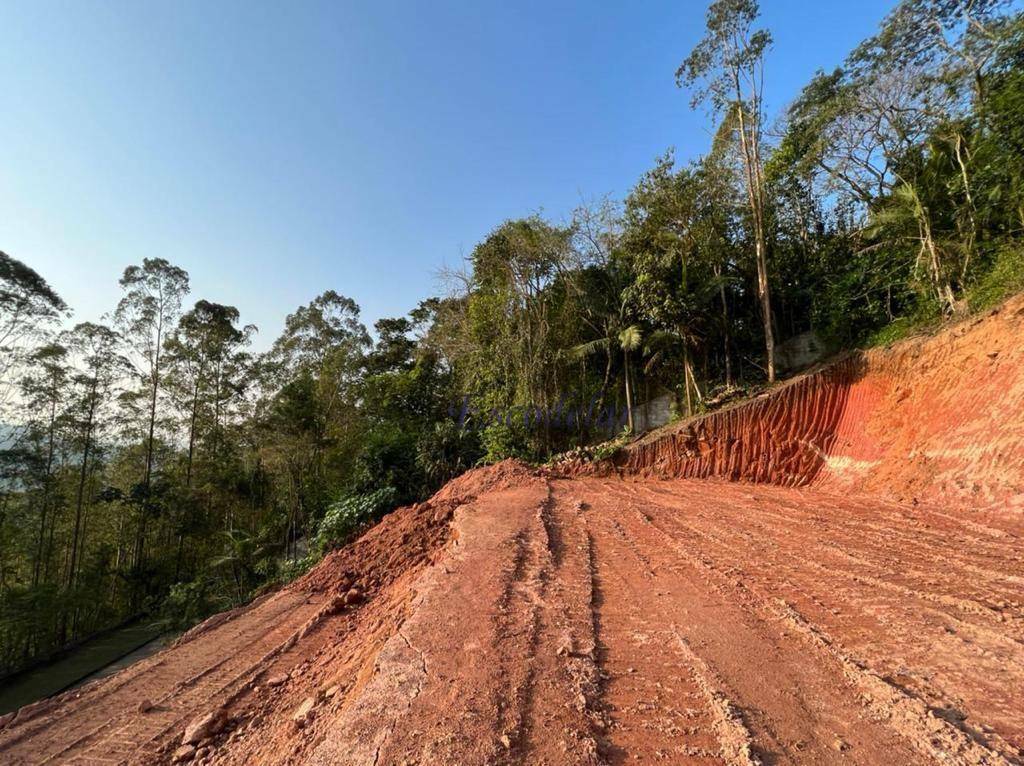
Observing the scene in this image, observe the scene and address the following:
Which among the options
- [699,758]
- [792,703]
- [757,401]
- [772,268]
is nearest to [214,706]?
[699,758]

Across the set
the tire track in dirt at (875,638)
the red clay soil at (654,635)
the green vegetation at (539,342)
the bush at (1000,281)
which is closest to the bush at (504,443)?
the green vegetation at (539,342)

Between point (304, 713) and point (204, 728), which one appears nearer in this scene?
point (304, 713)

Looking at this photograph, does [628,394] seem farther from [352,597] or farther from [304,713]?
[304,713]

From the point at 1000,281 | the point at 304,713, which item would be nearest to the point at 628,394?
the point at 1000,281

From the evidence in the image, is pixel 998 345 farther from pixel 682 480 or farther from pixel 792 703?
pixel 792 703

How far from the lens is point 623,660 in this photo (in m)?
2.53

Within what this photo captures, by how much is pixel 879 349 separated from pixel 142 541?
23146 mm

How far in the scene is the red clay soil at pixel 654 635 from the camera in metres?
1.91

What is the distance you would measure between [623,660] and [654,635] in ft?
1.37

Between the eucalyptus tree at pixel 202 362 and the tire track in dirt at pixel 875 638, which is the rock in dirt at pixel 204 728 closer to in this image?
the tire track in dirt at pixel 875 638

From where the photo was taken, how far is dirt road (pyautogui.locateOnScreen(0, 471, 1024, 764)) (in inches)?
73.7

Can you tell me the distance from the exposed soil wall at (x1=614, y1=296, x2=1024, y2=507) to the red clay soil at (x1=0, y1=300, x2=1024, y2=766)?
44 millimetres

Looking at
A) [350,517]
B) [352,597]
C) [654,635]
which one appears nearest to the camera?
[654,635]

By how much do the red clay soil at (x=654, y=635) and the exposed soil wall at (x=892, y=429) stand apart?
4cm
